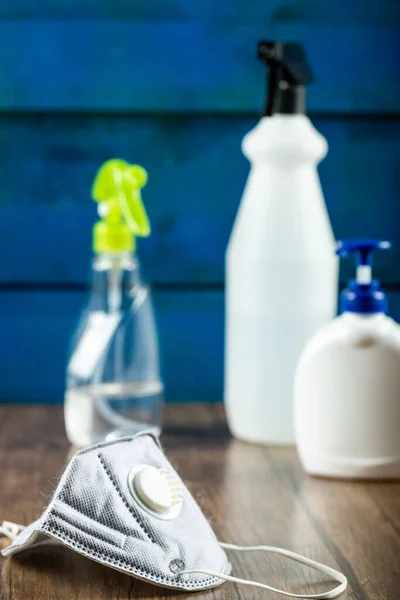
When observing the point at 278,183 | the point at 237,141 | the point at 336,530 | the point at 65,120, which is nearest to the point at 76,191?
the point at 65,120

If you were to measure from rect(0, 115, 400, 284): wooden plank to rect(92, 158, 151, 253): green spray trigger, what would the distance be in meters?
0.27

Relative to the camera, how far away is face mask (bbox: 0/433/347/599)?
1.84ft

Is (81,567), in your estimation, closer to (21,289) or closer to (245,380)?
(245,380)

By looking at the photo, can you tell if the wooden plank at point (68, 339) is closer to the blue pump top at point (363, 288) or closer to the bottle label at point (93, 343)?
the bottle label at point (93, 343)

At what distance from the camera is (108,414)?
0.92 metres

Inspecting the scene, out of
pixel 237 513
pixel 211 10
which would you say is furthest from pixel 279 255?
pixel 211 10

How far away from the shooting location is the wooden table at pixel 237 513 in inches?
A: 22.5

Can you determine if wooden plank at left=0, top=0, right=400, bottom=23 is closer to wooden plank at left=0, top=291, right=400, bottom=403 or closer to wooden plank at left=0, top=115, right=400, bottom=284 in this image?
wooden plank at left=0, top=115, right=400, bottom=284

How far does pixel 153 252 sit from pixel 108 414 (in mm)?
319

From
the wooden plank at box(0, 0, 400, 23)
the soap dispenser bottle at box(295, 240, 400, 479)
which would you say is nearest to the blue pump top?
the soap dispenser bottle at box(295, 240, 400, 479)

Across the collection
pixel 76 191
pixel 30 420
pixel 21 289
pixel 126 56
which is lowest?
pixel 30 420

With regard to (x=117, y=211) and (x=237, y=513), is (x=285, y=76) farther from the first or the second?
(x=237, y=513)

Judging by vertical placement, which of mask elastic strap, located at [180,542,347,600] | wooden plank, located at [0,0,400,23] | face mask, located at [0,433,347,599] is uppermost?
wooden plank, located at [0,0,400,23]

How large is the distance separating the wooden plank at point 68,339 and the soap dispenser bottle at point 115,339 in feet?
0.77
